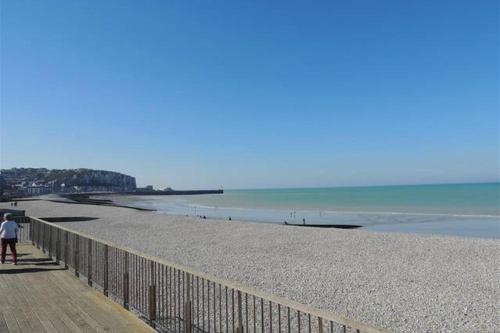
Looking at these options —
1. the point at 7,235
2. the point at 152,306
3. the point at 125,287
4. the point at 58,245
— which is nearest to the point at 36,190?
the point at 7,235

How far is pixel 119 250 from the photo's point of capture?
21.1 feet

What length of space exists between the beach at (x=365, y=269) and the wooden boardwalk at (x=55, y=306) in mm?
4114

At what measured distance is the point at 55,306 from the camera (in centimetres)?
610

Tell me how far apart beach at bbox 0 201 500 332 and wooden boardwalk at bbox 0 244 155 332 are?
4114mm

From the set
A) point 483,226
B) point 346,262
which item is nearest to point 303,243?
point 346,262

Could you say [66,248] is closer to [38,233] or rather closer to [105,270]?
[105,270]

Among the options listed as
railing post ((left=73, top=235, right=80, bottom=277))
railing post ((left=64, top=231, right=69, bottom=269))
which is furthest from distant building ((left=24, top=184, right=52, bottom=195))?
railing post ((left=73, top=235, right=80, bottom=277))

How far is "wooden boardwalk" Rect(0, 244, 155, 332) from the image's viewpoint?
5184mm

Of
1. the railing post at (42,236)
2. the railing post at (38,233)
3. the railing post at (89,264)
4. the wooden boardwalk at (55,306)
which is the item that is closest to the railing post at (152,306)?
the wooden boardwalk at (55,306)

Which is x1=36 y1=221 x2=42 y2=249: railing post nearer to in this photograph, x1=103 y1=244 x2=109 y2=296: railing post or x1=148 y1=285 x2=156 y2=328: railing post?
x1=103 y1=244 x2=109 y2=296: railing post

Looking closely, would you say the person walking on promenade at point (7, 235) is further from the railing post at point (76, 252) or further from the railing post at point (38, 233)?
the railing post at point (76, 252)

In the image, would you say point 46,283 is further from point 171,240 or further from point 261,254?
point 171,240

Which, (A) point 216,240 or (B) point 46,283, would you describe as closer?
(B) point 46,283

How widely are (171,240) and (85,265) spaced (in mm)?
11420
